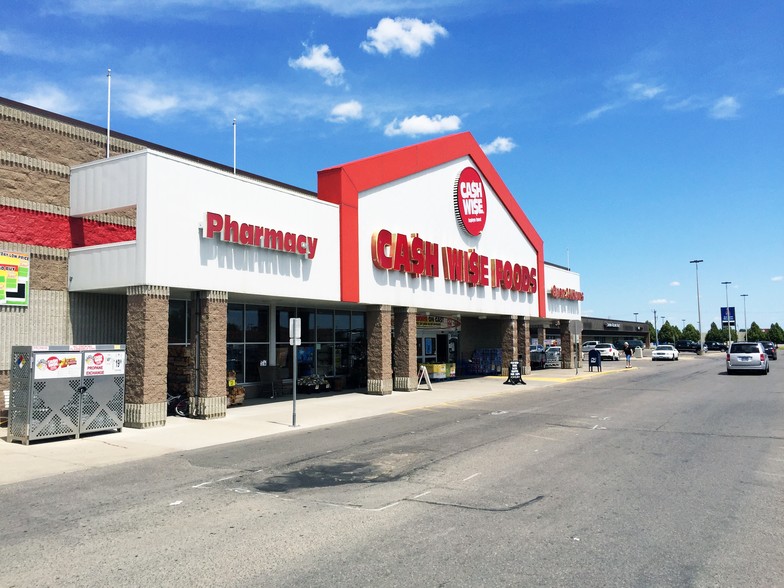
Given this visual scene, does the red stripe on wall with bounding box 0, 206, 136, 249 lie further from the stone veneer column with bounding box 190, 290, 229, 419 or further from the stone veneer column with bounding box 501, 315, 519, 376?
the stone veneer column with bounding box 501, 315, 519, 376

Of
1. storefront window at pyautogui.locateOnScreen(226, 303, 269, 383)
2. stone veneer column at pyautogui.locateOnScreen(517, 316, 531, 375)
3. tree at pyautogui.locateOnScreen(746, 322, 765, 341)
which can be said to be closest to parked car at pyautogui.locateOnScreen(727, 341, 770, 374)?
stone veneer column at pyautogui.locateOnScreen(517, 316, 531, 375)

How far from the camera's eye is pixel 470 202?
1153 inches

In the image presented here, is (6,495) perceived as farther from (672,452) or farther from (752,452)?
(752,452)

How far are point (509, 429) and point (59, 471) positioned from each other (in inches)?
361

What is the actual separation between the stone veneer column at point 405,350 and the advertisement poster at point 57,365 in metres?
13.5

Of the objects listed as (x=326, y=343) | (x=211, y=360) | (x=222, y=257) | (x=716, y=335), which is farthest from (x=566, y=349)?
(x=716, y=335)

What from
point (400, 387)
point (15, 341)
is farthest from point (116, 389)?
point (400, 387)

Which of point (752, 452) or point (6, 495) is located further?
point (752, 452)

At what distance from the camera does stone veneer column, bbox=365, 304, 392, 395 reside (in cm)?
2350

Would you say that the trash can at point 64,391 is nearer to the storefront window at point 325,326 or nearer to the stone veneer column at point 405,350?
the storefront window at point 325,326

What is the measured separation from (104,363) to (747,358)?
107ft

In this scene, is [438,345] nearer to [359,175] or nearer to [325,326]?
[325,326]

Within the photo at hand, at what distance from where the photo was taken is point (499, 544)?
6.25 metres

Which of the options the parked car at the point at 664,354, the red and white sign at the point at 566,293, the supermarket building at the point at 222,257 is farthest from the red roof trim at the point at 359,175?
the parked car at the point at 664,354
